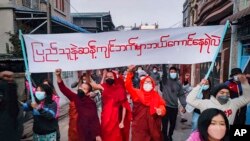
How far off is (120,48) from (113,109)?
1.13m

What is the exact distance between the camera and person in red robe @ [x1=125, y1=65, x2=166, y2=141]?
528 cm

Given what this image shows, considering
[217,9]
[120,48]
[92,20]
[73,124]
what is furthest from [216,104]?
[92,20]

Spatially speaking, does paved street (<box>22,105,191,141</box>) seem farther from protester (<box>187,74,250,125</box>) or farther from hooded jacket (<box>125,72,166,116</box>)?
protester (<box>187,74,250,125</box>)

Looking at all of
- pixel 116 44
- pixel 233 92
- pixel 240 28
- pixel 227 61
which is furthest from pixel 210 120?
pixel 227 61

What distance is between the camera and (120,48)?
5.12m

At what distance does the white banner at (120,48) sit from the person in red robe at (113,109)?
1.97ft

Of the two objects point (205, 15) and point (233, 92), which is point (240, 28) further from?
point (205, 15)

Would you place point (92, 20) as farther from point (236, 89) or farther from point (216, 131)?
point (216, 131)

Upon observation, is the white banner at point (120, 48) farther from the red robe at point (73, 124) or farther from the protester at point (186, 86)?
the protester at point (186, 86)

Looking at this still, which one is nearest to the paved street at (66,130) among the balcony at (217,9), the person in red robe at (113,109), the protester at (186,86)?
the protester at (186,86)

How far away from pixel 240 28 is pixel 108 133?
5971mm

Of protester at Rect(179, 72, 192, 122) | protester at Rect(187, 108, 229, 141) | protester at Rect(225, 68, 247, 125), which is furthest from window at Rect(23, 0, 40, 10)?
protester at Rect(187, 108, 229, 141)

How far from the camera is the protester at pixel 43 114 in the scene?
473 centimetres

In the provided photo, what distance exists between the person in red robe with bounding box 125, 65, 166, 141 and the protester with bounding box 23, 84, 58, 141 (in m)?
1.36
